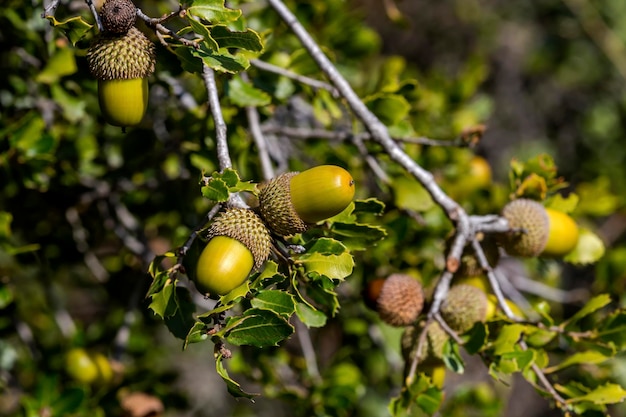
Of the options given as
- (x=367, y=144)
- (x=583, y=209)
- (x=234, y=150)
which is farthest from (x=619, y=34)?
(x=234, y=150)

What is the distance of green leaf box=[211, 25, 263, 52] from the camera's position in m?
1.50

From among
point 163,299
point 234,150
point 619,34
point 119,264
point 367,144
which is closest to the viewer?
point 163,299

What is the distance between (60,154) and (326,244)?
1453 millimetres

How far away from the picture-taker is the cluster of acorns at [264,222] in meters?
1.45

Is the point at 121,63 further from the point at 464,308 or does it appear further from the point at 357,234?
the point at 464,308

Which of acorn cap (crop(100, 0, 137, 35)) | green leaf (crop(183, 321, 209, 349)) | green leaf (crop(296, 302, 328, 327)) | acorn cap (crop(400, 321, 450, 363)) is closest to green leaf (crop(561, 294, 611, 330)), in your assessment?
acorn cap (crop(400, 321, 450, 363))

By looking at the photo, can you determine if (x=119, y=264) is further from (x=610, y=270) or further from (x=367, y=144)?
(x=610, y=270)

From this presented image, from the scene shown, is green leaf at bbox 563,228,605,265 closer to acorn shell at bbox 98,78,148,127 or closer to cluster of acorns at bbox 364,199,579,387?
cluster of acorns at bbox 364,199,579,387

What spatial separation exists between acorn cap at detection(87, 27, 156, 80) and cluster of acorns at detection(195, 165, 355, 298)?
16.8 inches

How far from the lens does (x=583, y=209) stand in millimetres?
2986

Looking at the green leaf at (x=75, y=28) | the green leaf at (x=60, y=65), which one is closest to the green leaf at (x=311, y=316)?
the green leaf at (x=75, y=28)

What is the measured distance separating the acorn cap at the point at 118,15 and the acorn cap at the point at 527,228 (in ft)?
4.24

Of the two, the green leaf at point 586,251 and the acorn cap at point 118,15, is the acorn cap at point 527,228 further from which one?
the acorn cap at point 118,15

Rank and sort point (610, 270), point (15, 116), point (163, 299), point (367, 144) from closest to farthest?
point (163, 299) < point (367, 144) < point (15, 116) < point (610, 270)
